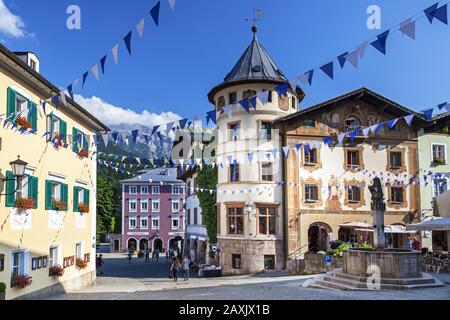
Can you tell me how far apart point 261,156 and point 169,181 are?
40517 millimetres

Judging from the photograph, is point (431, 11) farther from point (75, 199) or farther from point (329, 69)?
point (75, 199)

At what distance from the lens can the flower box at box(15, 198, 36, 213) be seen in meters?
15.9

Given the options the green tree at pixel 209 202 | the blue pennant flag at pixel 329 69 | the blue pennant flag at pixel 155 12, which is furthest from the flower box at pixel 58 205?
the green tree at pixel 209 202

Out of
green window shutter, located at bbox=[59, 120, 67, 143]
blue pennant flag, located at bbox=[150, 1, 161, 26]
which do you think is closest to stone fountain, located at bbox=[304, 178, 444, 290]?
blue pennant flag, located at bbox=[150, 1, 161, 26]

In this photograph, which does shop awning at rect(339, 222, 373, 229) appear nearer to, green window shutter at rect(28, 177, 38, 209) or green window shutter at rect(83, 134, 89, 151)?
green window shutter at rect(83, 134, 89, 151)

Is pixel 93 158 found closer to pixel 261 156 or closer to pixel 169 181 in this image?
pixel 261 156

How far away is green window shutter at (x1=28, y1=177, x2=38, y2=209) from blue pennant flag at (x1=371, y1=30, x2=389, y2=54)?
12985mm

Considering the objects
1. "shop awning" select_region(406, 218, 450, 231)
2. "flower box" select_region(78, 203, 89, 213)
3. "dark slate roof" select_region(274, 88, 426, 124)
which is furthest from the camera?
"dark slate roof" select_region(274, 88, 426, 124)

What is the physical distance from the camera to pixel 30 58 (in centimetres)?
1972

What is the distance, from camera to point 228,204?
1244 inches

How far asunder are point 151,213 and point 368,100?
44318 mm

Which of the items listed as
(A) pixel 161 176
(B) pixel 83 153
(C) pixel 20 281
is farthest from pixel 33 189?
(A) pixel 161 176
